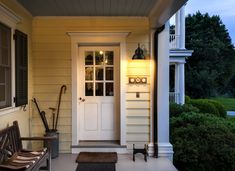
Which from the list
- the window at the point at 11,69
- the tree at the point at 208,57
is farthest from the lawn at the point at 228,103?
the window at the point at 11,69

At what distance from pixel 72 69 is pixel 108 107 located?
1.05 m

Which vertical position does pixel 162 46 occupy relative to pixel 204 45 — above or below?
below

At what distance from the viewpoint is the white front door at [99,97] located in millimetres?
6273

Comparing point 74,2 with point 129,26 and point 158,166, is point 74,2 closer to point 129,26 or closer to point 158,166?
point 129,26

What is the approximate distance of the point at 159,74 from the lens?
18.8 feet

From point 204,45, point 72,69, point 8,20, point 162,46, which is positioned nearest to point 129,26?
point 162,46

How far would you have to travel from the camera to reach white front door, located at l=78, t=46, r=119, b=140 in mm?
6273

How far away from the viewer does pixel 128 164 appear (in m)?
5.22

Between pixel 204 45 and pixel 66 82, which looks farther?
pixel 204 45

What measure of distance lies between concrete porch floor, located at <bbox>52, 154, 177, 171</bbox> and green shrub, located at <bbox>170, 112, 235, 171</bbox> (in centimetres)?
67

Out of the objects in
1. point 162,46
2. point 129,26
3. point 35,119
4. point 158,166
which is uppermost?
point 129,26

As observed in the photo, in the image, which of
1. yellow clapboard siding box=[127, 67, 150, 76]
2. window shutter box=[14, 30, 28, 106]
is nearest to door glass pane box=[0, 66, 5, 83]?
window shutter box=[14, 30, 28, 106]

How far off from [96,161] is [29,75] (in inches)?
76.4

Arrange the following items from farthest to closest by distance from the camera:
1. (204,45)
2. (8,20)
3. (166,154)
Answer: (204,45) < (166,154) < (8,20)
